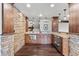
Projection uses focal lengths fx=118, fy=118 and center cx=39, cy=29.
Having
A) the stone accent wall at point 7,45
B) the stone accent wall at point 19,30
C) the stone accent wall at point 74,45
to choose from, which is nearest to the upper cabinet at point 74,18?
the stone accent wall at point 74,45

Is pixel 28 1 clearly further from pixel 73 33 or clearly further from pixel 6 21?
pixel 73 33

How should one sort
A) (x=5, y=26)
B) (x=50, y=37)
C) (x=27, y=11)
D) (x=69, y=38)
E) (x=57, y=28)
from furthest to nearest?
(x=50, y=37)
(x=57, y=28)
(x=27, y=11)
(x=69, y=38)
(x=5, y=26)

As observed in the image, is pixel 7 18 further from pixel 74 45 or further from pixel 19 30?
pixel 74 45

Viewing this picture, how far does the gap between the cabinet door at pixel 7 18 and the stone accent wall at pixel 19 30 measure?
108 millimetres

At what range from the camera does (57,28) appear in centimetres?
197

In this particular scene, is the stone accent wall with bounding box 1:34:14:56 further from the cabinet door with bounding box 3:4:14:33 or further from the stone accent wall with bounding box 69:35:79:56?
the stone accent wall with bounding box 69:35:79:56

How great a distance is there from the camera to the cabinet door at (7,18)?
1.37 meters

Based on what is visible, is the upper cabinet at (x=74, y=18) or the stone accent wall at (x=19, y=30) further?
the stone accent wall at (x=19, y=30)

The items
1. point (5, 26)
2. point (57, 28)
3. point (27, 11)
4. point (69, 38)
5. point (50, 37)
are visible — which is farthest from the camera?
point (50, 37)

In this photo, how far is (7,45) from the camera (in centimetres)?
145

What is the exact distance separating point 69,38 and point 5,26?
84 cm

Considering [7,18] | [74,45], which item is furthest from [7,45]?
[74,45]

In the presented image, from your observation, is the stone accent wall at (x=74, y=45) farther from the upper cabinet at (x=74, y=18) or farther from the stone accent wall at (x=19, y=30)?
the stone accent wall at (x=19, y=30)

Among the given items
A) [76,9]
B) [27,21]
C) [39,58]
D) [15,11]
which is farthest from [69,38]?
[15,11]
